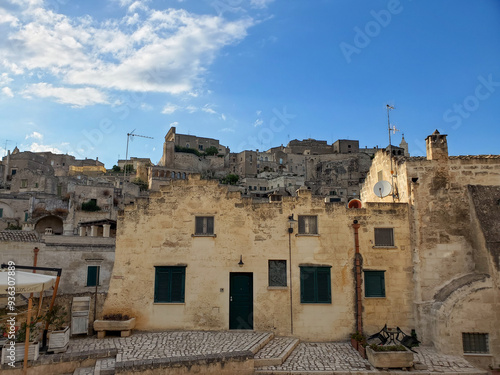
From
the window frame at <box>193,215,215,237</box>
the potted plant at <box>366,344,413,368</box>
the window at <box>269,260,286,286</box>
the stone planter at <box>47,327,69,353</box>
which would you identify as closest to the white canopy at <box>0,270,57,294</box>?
the stone planter at <box>47,327,69,353</box>

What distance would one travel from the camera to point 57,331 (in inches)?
467

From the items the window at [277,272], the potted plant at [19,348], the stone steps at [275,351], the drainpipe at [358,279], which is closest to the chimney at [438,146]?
the drainpipe at [358,279]

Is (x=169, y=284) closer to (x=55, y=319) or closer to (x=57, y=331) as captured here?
(x=55, y=319)

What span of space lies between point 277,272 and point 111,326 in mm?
6512

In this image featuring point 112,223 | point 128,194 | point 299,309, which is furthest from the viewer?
point 128,194

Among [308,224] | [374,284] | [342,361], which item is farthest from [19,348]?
[374,284]

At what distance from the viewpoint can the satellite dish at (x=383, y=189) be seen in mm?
16734

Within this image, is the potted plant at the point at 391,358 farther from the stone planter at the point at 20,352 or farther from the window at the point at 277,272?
the stone planter at the point at 20,352

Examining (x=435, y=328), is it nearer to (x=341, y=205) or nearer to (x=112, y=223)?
(x=341, y=205)

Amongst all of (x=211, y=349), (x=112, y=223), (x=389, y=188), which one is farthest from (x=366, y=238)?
(x=112, y=223)

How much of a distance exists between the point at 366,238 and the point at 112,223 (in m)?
24.7

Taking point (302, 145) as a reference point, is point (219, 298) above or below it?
below

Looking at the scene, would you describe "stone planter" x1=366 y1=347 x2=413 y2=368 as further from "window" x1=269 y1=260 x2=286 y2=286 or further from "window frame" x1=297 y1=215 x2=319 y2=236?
"window frame" x1=297 y1=215 x2=319 y2=236

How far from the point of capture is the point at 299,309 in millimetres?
14930
